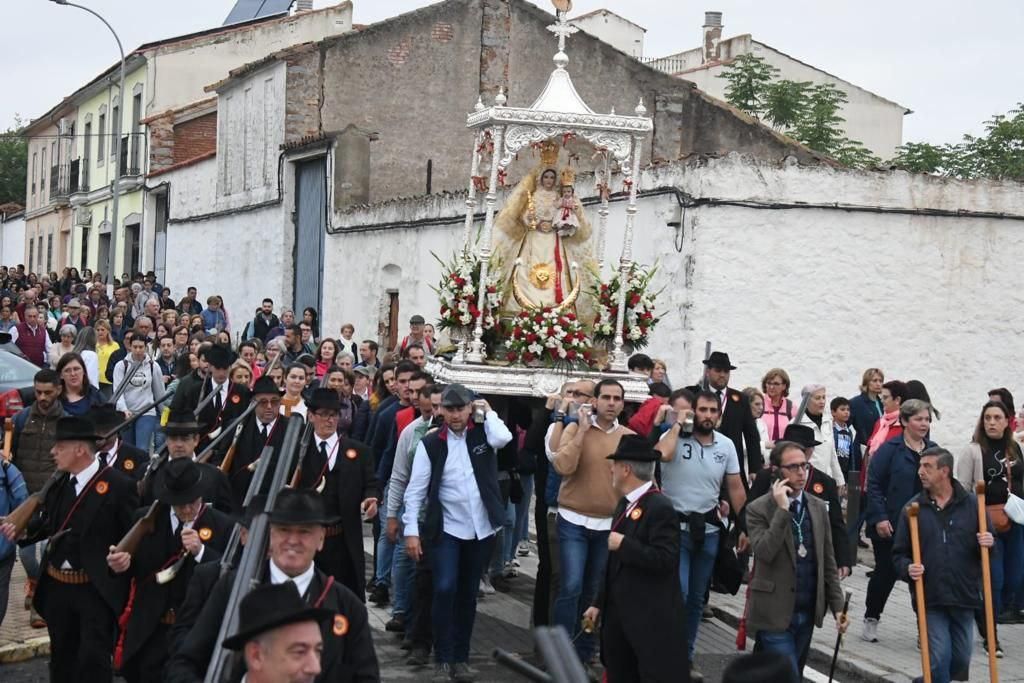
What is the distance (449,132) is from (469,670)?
22.6 m

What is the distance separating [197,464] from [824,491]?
3744 mm

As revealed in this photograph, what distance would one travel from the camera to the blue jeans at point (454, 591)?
949 cm

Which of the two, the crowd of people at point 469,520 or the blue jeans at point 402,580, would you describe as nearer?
the crowd of people at point 469,520

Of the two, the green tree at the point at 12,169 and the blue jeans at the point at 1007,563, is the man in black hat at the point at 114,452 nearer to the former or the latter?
the blue jeans at the point at 1007,563

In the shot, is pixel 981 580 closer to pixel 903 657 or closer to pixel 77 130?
pixel 903 657

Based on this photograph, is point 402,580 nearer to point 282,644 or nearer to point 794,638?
point 794,638

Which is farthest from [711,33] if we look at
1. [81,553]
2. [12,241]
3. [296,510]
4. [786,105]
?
[296,510]

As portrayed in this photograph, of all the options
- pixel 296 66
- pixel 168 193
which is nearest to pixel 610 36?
pixel 168 193

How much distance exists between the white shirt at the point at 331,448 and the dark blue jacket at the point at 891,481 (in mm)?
3848

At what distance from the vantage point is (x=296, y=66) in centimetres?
3064

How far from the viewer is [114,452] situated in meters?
8.59

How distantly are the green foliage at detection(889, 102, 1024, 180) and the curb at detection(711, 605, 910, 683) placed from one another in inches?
1001

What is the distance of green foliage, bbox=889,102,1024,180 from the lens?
34906 millimetres

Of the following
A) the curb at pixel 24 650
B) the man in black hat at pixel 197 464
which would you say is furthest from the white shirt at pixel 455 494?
the curb at pixel 24 650
